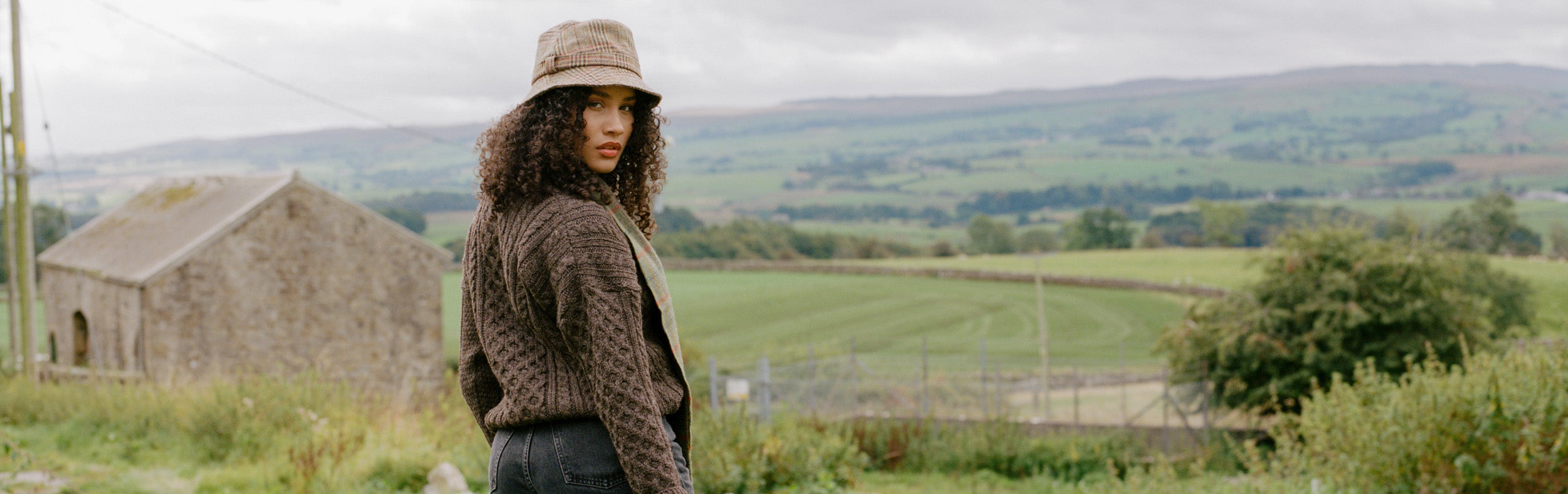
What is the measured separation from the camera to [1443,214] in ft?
315

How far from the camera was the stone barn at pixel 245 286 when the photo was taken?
764 inches

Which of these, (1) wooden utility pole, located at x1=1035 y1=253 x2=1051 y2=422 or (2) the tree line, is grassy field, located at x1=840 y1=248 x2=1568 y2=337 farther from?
(2) the tree line

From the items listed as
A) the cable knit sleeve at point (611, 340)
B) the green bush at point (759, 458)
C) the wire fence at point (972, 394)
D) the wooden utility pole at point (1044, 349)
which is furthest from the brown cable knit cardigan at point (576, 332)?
the wooden utility pole at point (1044, 349)

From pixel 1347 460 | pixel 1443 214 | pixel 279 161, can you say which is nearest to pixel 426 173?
pixel 279 161

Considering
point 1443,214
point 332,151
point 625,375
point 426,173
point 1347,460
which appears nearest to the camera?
point 625,375

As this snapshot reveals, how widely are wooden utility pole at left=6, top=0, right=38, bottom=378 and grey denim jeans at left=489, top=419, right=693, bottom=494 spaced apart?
1290 centimetres

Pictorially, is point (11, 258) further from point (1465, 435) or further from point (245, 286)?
point (1465, 435)

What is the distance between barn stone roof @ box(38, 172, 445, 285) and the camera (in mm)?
19828

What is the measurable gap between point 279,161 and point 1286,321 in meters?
147

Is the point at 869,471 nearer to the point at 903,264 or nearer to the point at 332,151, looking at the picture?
the point at 903,264

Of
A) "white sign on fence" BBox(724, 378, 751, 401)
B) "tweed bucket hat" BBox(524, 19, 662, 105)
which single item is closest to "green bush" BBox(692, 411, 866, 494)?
"white sign on fence" BBox(724, 378, 751, 401)

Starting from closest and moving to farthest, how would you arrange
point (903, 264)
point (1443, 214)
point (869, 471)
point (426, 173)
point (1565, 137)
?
point (869, 471) < point (903, 264) < point (1443, 214) < point (426, 173) < point (1565, 137)

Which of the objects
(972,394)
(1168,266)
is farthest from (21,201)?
(1168,266)

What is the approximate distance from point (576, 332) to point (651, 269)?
0.72 feet
